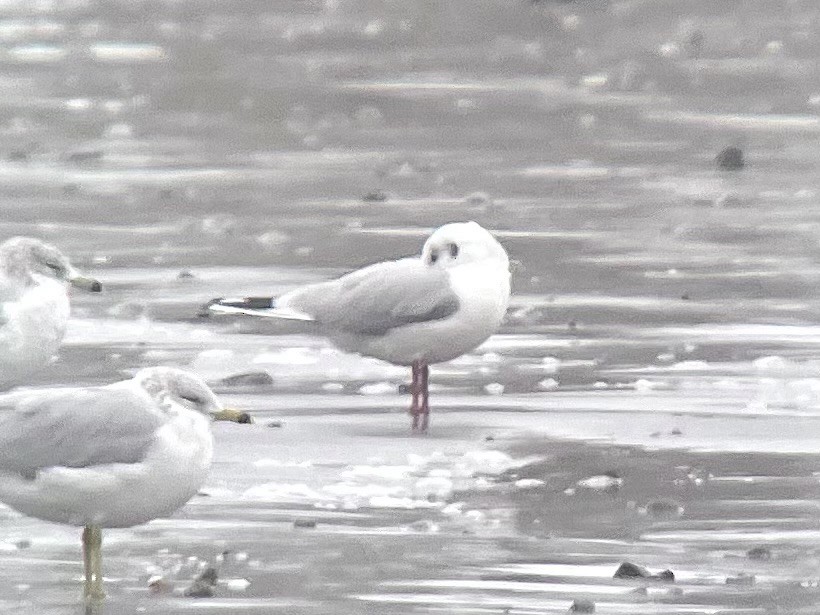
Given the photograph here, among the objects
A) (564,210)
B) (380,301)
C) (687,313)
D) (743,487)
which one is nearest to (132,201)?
(564,210)

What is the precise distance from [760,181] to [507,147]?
2741mm

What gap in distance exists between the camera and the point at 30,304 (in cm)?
1042

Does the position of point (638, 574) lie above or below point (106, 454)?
below

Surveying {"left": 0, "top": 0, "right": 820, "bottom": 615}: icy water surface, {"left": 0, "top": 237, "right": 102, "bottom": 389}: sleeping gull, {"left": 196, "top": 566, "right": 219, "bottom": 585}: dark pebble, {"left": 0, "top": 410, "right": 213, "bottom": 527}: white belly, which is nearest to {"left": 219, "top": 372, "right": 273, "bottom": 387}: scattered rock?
{"left": 0, "top": 0, "right": 820, "bottom": 615}: icy water surface

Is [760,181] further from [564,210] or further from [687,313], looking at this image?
[687,313]

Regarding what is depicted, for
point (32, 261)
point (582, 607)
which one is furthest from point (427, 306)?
point (582, 607)

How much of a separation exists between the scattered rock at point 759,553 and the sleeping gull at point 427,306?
2713 millimetres

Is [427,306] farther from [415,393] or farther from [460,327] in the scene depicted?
[415,393]

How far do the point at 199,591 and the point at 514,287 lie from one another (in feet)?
21.4

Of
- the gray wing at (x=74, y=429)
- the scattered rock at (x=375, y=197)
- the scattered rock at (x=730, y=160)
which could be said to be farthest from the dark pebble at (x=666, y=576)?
the scattered rock at (x=730, y=160)

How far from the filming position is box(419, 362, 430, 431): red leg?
35.3 feet

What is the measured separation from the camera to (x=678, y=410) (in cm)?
1097

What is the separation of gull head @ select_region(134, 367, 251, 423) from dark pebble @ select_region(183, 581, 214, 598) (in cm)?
62

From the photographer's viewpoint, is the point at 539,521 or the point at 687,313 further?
the point at 687,313
